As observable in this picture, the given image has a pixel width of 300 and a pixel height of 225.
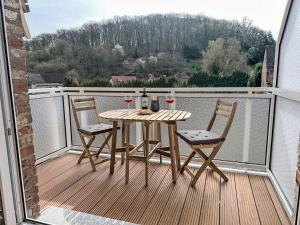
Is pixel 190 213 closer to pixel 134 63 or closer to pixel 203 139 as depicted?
pixel 203 139

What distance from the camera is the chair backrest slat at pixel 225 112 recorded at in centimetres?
223

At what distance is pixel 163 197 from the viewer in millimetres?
2139

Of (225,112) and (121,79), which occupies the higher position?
(121,79)

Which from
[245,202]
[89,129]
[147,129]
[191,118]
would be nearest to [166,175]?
[147,129]

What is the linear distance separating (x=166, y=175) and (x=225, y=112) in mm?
1025

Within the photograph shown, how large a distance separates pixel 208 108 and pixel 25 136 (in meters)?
2.05

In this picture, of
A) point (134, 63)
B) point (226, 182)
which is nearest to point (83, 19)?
point (134, 63)

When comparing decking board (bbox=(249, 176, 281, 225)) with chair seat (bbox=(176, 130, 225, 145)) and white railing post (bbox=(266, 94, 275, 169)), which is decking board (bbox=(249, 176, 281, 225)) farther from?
chair seat (bbox=(176, 130, 225, 145))

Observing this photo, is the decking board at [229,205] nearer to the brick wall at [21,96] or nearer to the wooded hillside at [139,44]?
the brick wall at [21,96]

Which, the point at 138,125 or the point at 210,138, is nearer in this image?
the point at 210,138

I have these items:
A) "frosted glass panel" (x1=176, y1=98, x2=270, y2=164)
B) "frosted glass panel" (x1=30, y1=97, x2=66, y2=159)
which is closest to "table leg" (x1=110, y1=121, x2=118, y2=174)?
"frosted glass panel" (x1=176, y1=98, x2=270, y2=164)

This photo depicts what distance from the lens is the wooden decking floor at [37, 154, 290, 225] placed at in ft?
6.02

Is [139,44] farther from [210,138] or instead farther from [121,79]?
[210,138]

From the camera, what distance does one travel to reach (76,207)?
198 cm
